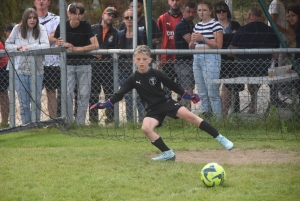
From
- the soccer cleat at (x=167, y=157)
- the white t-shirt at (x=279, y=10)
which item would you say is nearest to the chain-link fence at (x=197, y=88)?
the white t-shirt at (x=279, y=10)

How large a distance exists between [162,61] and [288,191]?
4.71m

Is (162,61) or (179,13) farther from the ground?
(179,13)

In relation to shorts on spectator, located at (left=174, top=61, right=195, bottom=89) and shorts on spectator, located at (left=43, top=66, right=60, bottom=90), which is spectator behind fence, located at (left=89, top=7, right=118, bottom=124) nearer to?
shorts on spectator, located at (left=43, top=66, right=60, bottom=90)

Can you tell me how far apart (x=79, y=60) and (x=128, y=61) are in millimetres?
871

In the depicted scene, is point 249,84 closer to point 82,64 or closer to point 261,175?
point 82,64

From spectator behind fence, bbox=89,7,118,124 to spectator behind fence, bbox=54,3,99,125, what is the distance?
153 millimetres

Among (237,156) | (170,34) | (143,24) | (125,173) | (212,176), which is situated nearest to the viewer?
(212,176)

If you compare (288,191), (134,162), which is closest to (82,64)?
(134,162)

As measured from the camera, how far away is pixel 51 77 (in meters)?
10.7

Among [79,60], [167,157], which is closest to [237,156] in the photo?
[167,157]

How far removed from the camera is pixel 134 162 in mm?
7773

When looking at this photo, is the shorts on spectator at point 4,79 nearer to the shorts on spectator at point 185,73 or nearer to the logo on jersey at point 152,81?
the shorts on spectator at point 185,73

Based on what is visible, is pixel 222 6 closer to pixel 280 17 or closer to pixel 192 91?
pixel 280 17

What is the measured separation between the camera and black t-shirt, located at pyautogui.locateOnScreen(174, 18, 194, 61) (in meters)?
10.5
